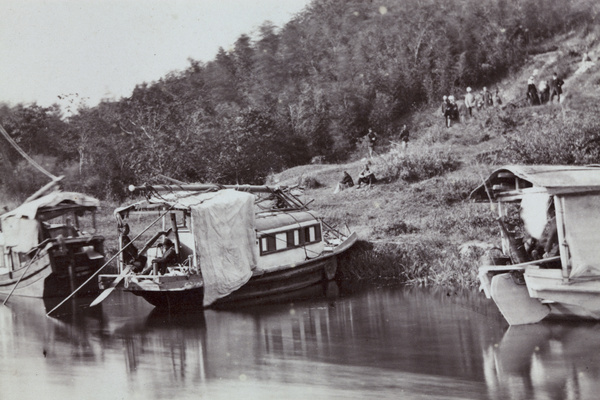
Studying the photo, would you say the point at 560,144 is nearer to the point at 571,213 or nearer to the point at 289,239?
the point at 289,239

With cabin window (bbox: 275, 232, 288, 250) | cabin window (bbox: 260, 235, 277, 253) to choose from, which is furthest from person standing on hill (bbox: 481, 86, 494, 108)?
cabin window (bbox: 260, 235, 277, 253)

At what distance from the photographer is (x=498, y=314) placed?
56.2 feet

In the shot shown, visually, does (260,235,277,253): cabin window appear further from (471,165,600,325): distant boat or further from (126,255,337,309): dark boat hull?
(471,165,600,325): distant boat

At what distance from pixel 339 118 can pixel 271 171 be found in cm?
855

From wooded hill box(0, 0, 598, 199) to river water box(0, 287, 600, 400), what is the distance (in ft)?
50.1

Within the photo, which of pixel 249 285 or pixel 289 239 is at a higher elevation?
pixel 289 239

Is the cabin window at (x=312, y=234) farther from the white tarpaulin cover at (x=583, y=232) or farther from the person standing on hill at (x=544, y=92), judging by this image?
the person standing on hill at (x=544, y=92)

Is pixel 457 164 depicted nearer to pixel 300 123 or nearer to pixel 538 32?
pixel 300 123

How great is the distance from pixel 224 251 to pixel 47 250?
21.4 feet

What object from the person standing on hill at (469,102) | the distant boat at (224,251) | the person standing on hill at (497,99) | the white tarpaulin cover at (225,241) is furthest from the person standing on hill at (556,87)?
the white tarpaulin cover at (225,241)

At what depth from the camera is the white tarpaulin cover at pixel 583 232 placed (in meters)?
14.6

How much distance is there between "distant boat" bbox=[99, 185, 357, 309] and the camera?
19.2 meters

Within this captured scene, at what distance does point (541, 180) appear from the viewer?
14594mm

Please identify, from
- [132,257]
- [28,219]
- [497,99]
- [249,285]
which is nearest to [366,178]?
[249,285]
